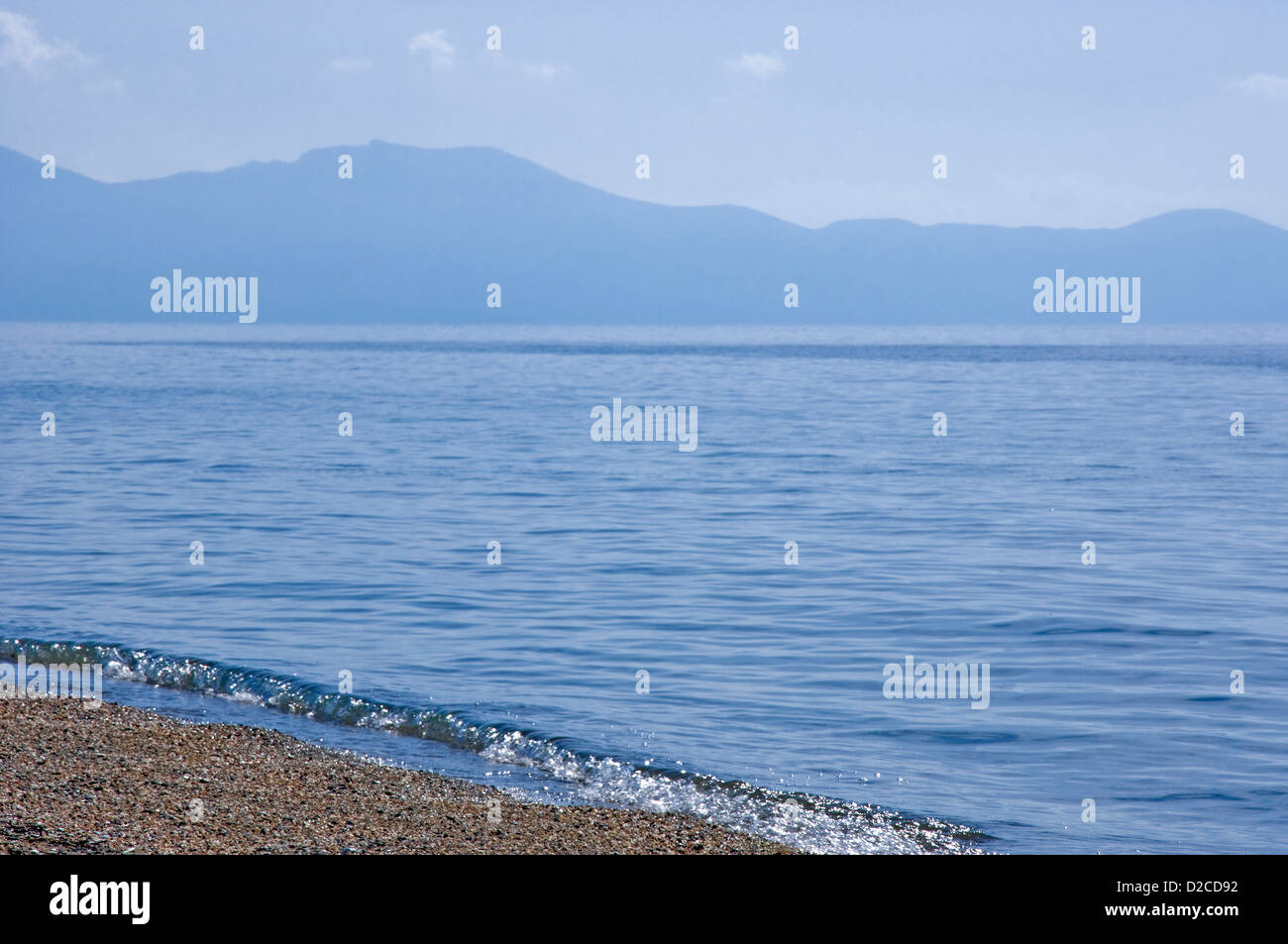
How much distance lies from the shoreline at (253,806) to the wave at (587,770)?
543mm

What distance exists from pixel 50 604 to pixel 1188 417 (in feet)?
163

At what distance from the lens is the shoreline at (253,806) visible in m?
8.03

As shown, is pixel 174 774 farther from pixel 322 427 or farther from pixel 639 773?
pixel 322 427

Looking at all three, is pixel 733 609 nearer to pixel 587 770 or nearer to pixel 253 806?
pixel 587 770

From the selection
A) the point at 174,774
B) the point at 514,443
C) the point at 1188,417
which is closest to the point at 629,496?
the point at 514,443

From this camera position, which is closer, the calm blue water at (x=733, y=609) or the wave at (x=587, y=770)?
the wave at (x=587, y=770)

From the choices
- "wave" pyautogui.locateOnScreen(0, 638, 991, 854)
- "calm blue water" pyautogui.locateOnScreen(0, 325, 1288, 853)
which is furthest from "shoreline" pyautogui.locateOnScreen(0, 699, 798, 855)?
"calm blue water" pyautogui.locateOnScreen(0, 325, 1288, 853)

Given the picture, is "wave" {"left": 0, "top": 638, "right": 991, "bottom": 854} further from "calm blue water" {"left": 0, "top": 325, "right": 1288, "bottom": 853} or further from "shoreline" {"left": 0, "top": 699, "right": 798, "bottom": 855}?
"shoreline" {"left": 0, "top": 699, "right": 798, "bottom": 855}

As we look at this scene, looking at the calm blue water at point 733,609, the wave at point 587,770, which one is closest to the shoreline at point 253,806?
the wave at point 587,770

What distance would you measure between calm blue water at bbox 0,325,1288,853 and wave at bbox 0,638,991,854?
1.7 inches

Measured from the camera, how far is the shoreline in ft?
26.3

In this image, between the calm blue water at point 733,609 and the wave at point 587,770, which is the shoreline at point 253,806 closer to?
the wave at point 587,770

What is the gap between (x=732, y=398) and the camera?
7200 cm

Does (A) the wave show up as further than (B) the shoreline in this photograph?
Yes
